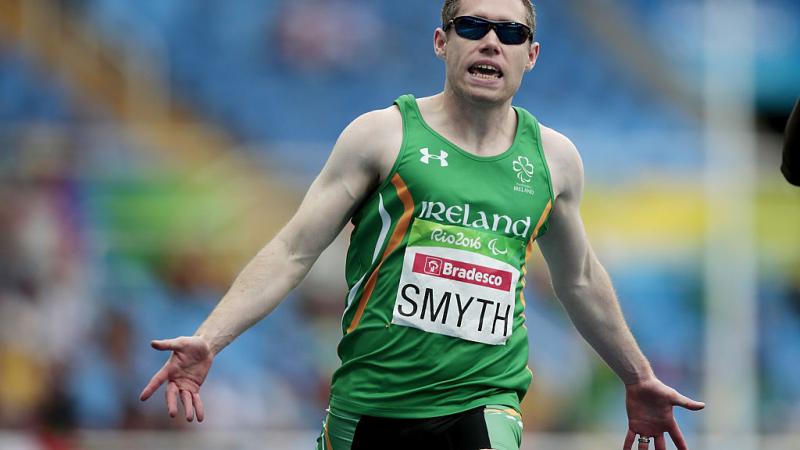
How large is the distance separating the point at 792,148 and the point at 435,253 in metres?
1.52

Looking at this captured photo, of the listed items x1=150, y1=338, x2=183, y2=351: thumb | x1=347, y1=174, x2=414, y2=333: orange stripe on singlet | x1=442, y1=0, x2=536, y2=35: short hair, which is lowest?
x1=150, y1=338, x2=183, y2=351: thumb

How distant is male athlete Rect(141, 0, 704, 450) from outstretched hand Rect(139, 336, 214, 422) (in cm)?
23

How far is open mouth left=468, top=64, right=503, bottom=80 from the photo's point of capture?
15.9ft

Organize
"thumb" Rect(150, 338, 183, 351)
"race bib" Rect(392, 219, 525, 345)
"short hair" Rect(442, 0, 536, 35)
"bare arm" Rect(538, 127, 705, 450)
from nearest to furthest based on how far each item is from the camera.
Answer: "thumb" Rect(150, 338, 183, 351), "race bib" Rect(392, 219, 525, 345), "short hair" Rect(442, 0, 536, 35), "bare arm" Rect(538, 127, 705, 450)

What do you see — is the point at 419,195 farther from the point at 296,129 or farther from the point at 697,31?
the point at 697,31

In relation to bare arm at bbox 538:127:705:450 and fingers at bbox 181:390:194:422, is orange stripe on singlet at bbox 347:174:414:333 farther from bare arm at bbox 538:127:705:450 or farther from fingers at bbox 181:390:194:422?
fingers at bbox 181:390:194:422

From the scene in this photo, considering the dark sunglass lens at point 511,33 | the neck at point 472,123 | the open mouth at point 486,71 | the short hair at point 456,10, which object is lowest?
the neck at point 472,123

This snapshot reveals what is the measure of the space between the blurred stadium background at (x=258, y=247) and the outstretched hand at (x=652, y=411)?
6670 millimetres

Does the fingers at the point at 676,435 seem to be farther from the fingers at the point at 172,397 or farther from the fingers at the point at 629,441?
the fingers at the point at 172,397

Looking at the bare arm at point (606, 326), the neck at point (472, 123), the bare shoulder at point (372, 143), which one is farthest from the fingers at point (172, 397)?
the bare arm at point (606, 326)

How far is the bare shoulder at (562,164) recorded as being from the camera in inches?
195

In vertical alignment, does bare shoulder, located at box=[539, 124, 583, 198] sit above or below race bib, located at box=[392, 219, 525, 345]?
above

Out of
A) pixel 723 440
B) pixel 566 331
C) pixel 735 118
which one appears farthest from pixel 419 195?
pixel 735 118

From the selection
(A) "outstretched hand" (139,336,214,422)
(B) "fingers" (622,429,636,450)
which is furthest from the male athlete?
(B) "fingers" (622,429,636,450)
